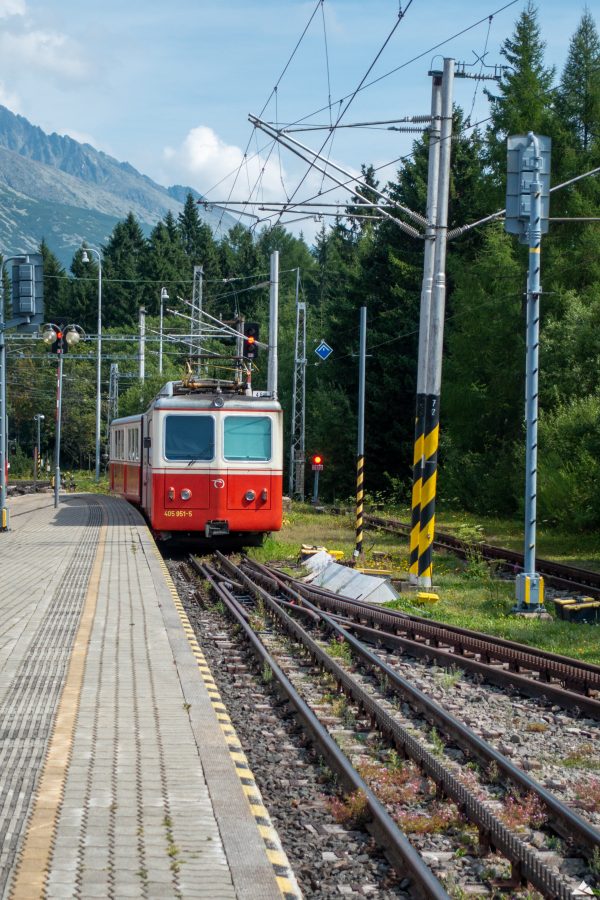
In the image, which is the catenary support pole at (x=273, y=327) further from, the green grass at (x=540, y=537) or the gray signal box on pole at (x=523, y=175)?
the gray signal box on pole at (x=523, y=175)

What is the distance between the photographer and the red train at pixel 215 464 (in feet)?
71.6

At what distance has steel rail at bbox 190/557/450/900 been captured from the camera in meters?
5.21

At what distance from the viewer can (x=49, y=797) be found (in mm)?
6016

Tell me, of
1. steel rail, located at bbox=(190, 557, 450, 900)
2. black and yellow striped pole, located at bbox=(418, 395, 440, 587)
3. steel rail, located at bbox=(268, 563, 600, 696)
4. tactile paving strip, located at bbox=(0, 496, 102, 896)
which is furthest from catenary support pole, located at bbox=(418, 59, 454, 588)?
steel rail, located at bbox=(190, 557, 450, 900)

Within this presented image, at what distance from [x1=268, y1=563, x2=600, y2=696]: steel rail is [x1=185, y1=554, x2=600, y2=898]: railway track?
55 cm

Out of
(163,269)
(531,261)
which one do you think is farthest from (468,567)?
(163,269)

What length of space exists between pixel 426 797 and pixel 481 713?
2485 millimetres

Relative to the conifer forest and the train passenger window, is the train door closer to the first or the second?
the train passenger window

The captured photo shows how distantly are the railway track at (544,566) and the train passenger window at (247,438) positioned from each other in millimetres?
4255

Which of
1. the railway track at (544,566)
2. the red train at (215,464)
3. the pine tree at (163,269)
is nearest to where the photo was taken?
the railway track at (544,566)

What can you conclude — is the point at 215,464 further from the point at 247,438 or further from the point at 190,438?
the point at 247,438

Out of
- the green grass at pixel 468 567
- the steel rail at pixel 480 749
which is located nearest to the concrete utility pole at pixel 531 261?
the green grass at pixel 468 567

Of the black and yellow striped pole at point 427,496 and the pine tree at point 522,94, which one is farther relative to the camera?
the pine tree at point 522,94

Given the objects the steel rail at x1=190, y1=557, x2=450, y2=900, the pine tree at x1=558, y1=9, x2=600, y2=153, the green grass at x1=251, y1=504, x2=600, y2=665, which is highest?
the pine tree at x1=558, y1=9, x2=600, y2=153
